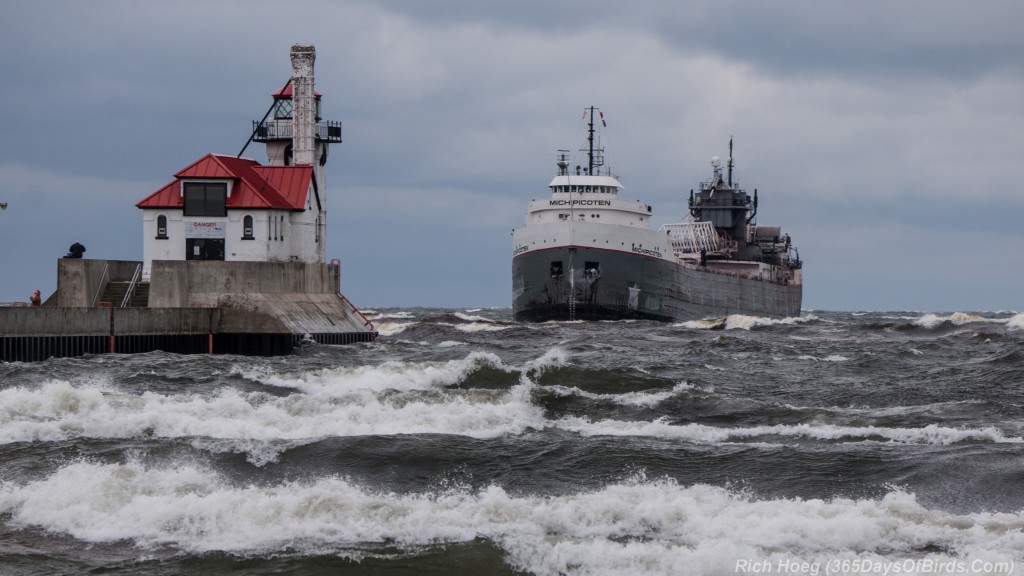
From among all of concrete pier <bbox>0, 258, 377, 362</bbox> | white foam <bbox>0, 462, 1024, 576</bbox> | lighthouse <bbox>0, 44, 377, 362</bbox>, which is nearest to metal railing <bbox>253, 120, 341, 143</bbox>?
lighthouse <bbox>0, 44, 377, 362</bbox>

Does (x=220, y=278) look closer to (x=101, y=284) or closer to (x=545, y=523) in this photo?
(x=101, y=284)

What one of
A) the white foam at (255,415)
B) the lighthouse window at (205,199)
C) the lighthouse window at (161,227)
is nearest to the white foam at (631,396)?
the white foam at (255,415)

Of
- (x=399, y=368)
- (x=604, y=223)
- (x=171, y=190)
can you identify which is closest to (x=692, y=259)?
(x=604, y=223)

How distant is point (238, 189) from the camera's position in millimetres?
39906

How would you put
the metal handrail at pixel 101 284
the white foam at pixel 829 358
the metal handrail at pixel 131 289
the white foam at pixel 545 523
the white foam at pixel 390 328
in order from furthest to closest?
1. the white foam at pixel 390 328
2. the metal handrail at pixel 131 289
3. the white foam at pixel 829 358
4. the metal handrail at pixel 101 284
5. the white foam at pixel 545 523

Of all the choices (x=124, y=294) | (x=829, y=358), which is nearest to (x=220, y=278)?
(x=124, y=294)

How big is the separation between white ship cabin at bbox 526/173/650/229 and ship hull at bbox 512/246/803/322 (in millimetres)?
2467

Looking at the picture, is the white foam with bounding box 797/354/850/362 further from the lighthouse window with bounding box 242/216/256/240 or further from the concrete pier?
the lighthouse window with bounding box 242/216/256/240

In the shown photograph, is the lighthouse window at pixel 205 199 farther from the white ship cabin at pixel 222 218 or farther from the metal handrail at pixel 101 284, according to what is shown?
the metal handrail at pixel 101 284

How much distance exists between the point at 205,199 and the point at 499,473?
2692cm

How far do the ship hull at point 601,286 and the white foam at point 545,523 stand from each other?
4827 cm

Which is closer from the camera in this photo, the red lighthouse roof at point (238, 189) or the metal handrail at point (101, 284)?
the metal handrail at point (101, 284)

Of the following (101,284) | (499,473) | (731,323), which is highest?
(101,284)

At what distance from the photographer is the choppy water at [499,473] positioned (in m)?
11.2
